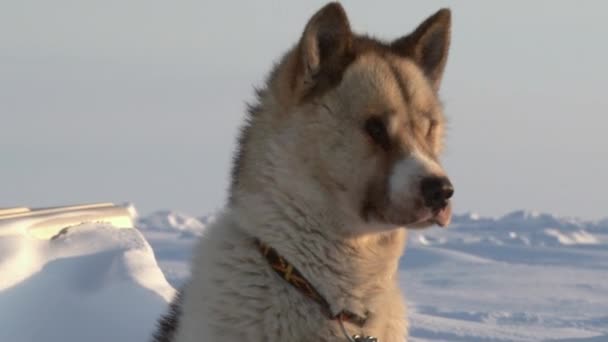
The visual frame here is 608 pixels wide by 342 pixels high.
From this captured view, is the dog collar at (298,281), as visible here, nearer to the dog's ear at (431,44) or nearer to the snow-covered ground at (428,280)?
the snow-covered ground at (428,280)

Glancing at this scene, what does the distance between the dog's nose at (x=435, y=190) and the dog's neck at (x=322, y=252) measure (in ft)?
1.10

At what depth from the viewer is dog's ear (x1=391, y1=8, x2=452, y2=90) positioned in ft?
17.9

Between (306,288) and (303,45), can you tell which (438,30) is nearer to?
(303,45)

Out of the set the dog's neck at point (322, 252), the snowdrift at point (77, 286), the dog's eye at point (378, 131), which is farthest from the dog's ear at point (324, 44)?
the snowdrift at point (77, 286)

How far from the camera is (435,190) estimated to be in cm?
477

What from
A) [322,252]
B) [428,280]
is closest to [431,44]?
[322,252]

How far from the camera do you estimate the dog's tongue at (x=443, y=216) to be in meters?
4.86

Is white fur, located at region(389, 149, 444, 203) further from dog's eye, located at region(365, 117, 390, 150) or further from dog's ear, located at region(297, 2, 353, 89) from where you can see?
dog's ear, located at region(297, 2, 353, 89)

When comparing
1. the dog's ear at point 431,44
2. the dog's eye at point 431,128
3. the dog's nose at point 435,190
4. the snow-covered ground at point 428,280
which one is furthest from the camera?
the snow-covered ground at point 428,280

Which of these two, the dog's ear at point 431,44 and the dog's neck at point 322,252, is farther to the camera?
the dog's ear at point 431,44

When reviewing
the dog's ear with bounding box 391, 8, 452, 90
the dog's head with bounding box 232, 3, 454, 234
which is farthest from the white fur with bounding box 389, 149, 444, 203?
the dog's ear with bounding box 391, 8, 452, 90

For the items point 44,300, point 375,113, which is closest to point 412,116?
point 375,113

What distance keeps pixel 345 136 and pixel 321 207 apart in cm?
27

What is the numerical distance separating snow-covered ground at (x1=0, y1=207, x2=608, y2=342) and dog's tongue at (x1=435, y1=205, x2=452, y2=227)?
15.6 inches
